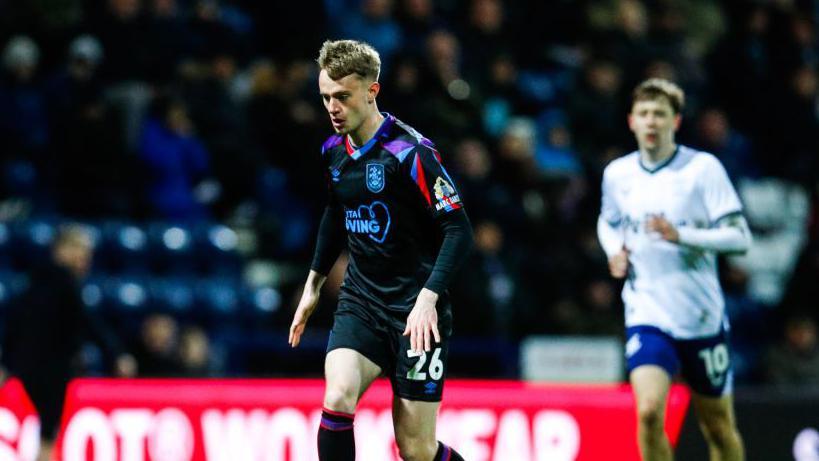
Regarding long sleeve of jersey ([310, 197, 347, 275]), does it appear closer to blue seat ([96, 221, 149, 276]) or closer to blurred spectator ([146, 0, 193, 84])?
blue seat ([96, 221, 149, 276])

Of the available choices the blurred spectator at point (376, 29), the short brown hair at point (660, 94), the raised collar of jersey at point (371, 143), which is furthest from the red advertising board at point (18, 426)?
the blurred spectator at point (376, 29)

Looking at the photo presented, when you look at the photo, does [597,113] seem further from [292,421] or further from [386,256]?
[386,256]

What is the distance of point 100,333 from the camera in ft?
28.5

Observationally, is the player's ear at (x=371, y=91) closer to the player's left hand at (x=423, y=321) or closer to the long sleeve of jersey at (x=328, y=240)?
the long sleeve of jersey at (x=328, y=240)

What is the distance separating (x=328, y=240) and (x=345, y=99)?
2.50ft

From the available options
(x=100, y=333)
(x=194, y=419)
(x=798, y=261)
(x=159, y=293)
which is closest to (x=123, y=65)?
(x=159, y=293)

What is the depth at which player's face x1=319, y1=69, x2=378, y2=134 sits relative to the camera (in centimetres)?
575

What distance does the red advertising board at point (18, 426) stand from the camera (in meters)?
8.34

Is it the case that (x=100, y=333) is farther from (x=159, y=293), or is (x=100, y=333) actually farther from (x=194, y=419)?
(x=159, y=293)

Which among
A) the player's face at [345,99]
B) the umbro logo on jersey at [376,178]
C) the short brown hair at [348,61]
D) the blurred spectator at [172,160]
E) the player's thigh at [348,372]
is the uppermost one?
the blurred spectator at [172,160]

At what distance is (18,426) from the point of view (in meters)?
8.41

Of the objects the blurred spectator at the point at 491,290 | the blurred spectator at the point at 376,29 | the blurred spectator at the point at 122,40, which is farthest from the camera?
the blurred spectator at the point at 376,29

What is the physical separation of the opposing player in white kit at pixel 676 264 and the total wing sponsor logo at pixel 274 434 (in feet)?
4.55

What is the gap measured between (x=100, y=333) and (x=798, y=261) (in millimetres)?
6322
